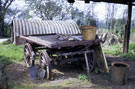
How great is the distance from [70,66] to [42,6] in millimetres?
16399

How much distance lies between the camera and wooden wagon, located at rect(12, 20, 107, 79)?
4.33 metres

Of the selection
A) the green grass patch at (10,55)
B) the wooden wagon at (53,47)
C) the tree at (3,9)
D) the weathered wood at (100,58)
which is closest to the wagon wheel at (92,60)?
the wooden wagon at (53,47)

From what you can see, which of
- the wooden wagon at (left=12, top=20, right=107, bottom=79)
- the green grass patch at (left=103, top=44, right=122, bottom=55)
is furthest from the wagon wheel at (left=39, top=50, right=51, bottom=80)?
the green grass patch at (left=103, top=44, right=122, bottom=55)

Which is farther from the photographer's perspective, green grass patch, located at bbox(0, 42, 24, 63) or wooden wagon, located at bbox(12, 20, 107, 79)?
green grass patch, located at bbox(0, 42, 24, 63)

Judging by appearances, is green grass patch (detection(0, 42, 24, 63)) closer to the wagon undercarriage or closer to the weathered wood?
the wagon undercarriage

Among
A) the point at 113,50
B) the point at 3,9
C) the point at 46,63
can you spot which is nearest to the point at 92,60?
the point at 46,63

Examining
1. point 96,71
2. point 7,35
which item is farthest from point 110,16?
point 7,35

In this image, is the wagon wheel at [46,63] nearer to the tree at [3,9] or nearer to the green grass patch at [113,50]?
the green grass patch at [113,50]

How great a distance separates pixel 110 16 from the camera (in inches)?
515

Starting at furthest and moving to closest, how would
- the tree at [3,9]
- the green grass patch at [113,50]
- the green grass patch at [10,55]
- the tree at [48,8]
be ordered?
the tree at [3,9], the tree at [48,8], the green grass patch at [113,50], the green grass patch at [10,55]

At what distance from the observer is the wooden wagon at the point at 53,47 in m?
4.33

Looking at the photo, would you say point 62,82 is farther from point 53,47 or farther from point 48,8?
point 48,8

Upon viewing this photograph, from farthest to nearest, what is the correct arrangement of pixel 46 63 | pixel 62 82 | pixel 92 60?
pixel 92 60
pixel 46 63
pixel 62 82

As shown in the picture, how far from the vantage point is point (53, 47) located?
386 cm
